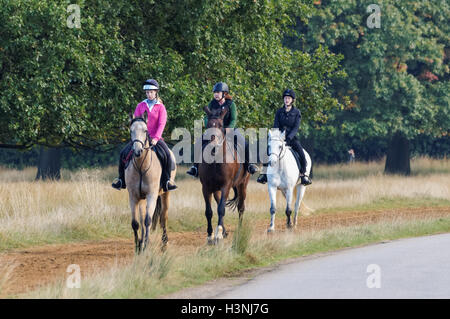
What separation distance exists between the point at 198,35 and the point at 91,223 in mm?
6107

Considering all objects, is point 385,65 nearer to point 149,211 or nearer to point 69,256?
point 149,211

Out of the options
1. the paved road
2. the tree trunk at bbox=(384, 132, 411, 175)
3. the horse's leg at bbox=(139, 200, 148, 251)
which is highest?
the horse's leg at bbox=(139, 200, 148, 251)

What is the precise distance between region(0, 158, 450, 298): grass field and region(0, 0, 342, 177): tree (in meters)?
1.70

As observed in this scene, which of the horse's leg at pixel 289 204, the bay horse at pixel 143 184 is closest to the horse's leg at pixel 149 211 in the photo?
the bay horse at pixel 143 184

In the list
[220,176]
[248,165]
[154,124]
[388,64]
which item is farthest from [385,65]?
[154,124]

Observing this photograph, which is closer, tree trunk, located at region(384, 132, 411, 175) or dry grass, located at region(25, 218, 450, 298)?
dry grass, located at region(25, 218, 450, 298)

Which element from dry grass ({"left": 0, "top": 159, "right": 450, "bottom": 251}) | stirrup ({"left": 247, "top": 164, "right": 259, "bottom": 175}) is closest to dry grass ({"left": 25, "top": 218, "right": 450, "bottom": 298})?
stirrup ({"left": 247, "top": 164, "right": 259, "bottom": 175})

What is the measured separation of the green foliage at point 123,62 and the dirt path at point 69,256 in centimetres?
367

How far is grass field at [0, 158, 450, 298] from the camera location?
38.1 feet

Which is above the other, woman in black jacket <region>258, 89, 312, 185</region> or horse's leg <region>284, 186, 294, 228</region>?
woman in black jacket <region>258, 89, 312, 185</region>

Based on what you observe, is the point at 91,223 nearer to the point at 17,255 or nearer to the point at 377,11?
the point at 17,255

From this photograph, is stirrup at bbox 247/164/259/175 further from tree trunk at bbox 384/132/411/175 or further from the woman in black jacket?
tree trunk at bbox 384/132/411/175

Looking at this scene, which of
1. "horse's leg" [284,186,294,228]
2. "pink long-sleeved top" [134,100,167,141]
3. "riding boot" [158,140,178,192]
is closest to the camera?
"pink long-sleeved top" [134,100,167,141]

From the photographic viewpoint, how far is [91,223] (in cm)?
1884
